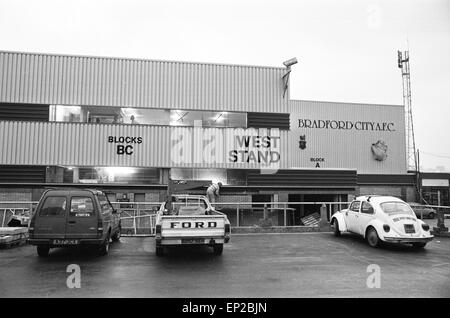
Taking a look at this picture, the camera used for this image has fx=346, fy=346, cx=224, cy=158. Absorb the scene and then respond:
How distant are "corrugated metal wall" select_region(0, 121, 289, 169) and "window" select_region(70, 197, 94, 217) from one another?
10.3 metres

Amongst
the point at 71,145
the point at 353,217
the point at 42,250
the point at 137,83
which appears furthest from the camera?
the point at 137,83

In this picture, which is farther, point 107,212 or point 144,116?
point 144,116

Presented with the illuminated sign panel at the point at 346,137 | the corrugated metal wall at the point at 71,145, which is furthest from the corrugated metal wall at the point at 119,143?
the illuminated sign panel at the point at 346,137

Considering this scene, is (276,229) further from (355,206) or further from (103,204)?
(103,204)

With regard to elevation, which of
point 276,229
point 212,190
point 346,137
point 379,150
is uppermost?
point 346,137

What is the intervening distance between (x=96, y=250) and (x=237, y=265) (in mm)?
4363

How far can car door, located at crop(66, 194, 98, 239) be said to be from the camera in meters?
8.85

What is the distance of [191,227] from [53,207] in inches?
142

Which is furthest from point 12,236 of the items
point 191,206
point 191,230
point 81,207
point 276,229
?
point 276,229

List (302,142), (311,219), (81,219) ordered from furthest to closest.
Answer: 1. (302,142)
2. (311,219)
3. (81,219)

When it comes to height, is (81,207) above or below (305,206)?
above

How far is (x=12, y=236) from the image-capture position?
35.1ft

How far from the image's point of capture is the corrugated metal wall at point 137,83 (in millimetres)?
19031
